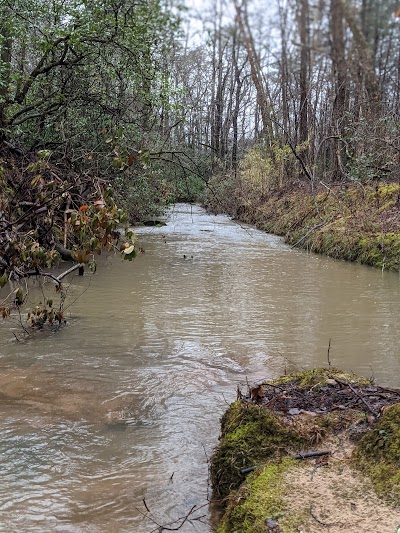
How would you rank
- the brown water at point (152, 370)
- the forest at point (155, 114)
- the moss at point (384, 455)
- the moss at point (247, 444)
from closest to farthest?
the forest at point (155, 114), the moss at point (384, 455), the moss at point (247, 444), the brown water at point (152, 370)

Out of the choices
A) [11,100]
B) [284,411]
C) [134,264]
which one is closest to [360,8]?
[284,411]

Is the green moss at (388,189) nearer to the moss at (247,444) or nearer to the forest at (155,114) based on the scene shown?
the forest at (155,114)

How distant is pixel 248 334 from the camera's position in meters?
7.52

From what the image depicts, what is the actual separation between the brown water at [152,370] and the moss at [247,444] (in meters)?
0.22

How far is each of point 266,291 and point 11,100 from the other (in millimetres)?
6558

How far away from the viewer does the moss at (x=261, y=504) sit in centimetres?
252

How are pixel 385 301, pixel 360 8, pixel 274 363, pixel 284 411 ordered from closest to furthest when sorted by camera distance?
pixel 360 8 → pixel 284 411 → pixel 274 363 → pixel 385 301

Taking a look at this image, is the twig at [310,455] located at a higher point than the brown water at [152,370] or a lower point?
higher

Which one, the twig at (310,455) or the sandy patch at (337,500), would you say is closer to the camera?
the sandy patch at (337,500)

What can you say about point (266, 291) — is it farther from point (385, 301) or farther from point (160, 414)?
point (160, 414)

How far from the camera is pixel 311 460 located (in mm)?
3023

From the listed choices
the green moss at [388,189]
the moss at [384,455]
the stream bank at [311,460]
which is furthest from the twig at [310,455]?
the green moss at [388,189]

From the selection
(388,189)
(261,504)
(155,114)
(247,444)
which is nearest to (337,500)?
(261,504)

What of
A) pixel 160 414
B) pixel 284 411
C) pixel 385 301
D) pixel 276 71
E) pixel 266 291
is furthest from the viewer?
pixel 266 291
